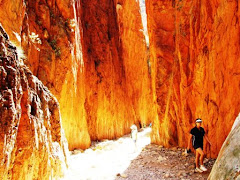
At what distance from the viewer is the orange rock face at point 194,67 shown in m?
5.66

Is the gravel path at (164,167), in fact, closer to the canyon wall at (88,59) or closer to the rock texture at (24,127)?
the rock texture at (24,127)

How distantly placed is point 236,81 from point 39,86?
5561 mm

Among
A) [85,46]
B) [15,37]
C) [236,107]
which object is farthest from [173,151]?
[85,46]

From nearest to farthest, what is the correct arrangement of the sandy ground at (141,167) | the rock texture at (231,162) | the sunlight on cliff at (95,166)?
the rock texture at (231,162) < the sandy ground at (141,167) < the sunlight on cliff at (95,166)

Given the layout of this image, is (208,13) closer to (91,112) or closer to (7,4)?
(7,4)

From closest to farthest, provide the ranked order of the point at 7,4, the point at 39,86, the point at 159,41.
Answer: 1. the point at 39,86
2. the point at 7,4
3. the point at 159,41

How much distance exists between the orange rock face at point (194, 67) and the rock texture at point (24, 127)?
201 inches

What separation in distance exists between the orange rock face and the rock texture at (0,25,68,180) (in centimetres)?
509

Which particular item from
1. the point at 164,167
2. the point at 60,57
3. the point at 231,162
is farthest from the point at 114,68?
the point at 231,162

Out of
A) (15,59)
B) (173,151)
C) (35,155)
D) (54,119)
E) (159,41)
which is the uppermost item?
(159,41)

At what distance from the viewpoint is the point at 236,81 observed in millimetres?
5484

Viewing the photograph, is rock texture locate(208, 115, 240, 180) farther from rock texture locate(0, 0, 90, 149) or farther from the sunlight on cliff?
rock texture locate(0, 0, 90, 149)

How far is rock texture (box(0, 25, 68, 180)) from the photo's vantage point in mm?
2916

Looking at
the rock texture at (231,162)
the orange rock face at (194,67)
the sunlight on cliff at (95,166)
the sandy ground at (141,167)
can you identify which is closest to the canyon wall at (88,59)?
the sunlight on cliff at (95,166)
